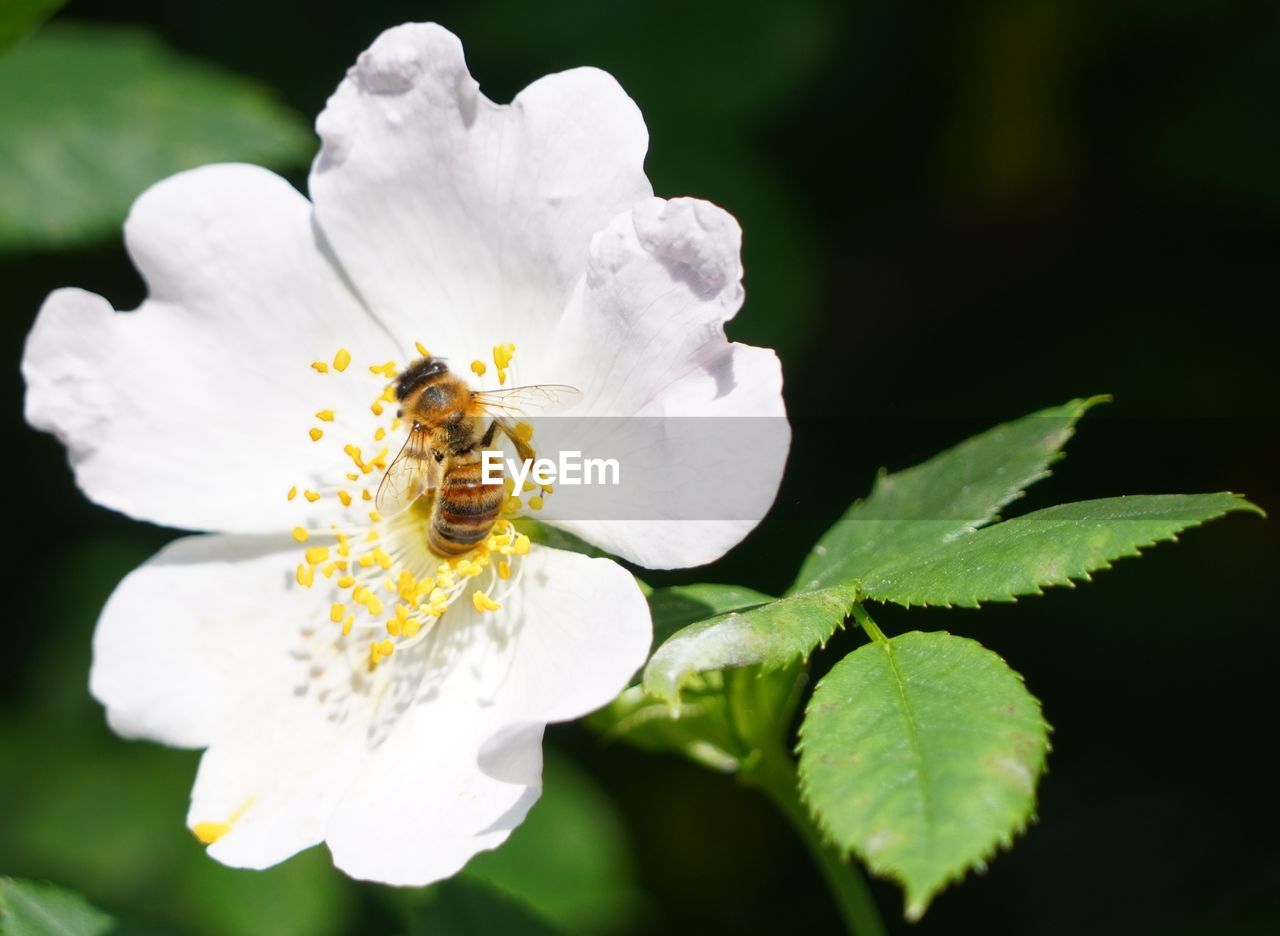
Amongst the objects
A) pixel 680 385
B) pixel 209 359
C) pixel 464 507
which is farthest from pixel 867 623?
pixel 209 359

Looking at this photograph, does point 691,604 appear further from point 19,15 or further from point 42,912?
point 19,15

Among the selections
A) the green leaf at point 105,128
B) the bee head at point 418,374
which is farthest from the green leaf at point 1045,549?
the green leaf at point 105,128

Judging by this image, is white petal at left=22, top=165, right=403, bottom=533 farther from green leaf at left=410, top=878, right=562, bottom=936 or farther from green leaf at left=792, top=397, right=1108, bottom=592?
green leaf at left=792, top=397, right=1108, bottom=592

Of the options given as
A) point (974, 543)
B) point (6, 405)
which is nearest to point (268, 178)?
point (974, 543)

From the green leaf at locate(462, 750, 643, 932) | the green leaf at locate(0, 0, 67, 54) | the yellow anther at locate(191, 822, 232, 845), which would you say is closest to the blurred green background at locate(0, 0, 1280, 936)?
the green leaf at locate(462, 750, 643, 932)

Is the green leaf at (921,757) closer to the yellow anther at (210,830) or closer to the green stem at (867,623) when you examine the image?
the green stem at (867,623)
